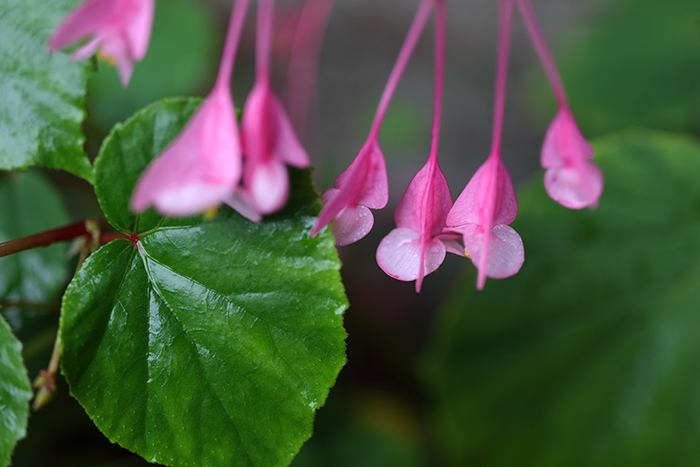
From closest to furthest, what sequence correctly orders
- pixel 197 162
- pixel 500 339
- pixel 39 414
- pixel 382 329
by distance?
pixel 197 162, pixel 39 414, pixel 500 339, pixel 382 329

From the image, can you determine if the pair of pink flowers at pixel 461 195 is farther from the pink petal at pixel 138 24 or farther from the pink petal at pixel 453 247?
the pink petal at pixel 138 24

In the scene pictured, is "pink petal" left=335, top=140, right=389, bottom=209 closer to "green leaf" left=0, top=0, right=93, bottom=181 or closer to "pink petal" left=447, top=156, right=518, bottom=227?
"pink petal" left=447, top=156, right=518, bottom=227

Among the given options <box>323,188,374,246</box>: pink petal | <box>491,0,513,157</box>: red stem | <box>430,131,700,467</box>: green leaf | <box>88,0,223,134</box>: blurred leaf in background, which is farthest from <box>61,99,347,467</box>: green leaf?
<box>88,0,223,134</box>: blurred leaf in background

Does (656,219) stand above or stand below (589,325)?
above

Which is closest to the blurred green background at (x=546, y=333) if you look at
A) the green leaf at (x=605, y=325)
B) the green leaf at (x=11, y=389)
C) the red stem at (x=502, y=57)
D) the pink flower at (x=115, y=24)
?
the green leaf at (x=605, y=325)

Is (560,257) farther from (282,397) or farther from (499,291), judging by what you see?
(282,397)

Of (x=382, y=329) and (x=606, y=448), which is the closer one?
(x=606, y=448)

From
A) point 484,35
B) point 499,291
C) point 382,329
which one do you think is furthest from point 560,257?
point 484,35
